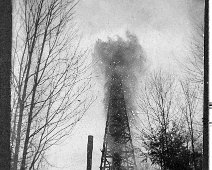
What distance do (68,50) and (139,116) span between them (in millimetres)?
504

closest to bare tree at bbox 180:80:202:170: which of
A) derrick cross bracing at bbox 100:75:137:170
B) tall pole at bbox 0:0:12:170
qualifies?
derrick cross bracing at bbox 100:75:137:170

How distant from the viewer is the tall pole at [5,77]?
4.48 ft

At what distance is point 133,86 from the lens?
1445 mm

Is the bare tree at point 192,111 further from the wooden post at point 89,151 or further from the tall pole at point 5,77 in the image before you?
the tall pole at point 5,77

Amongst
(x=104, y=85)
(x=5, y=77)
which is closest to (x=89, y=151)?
(x=104, y=85)

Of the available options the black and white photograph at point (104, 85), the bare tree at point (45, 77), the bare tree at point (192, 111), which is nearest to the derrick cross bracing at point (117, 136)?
the black and white photograph at point (104, 85)

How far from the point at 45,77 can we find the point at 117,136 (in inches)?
18.7

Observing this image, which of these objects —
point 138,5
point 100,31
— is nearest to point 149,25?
point 138,5

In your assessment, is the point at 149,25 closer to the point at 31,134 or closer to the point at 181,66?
the point at 181,66

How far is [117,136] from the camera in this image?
1385 mm

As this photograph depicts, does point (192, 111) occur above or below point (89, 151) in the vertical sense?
above

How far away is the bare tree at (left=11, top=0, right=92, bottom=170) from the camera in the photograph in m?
1.40

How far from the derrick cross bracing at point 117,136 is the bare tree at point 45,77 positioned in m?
0.13

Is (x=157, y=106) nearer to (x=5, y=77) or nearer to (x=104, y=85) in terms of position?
(x=104, y=85)
